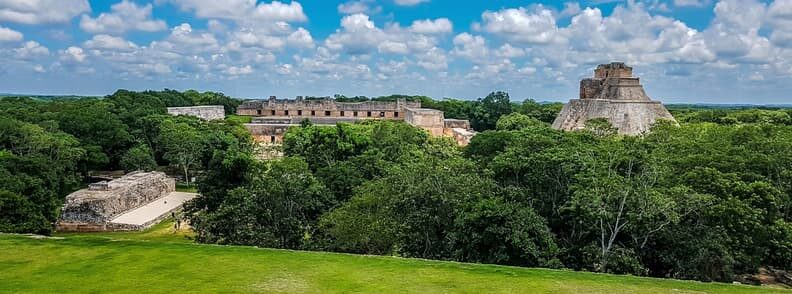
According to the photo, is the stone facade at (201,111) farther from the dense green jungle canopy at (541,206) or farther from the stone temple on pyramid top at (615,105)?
the stone temple on pyramid top at (615,105)

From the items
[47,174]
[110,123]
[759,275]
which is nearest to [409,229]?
[759,275]

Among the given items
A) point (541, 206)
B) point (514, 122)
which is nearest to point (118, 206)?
point (541, 206)

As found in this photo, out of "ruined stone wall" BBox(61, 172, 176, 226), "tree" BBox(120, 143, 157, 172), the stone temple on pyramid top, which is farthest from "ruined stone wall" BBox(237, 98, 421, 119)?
"ruined stone wall" BBox(61, 172, 176, 226)

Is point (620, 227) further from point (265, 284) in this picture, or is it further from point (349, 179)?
point (349, 179)

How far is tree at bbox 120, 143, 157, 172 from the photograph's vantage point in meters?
34.5

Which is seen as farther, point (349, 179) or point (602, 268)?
point (349, 179)

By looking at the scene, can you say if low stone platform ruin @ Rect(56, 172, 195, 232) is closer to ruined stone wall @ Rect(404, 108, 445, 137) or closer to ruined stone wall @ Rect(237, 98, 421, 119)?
ruined stone wall @ Rect(404, 108, 445, 137)

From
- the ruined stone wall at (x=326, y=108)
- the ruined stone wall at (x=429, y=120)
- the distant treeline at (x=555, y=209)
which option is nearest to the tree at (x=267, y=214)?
the distant treeline at (x=555, y=209)

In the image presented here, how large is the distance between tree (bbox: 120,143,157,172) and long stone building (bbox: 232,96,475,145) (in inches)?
462

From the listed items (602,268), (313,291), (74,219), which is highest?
(313,291)

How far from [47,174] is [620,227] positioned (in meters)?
22.8

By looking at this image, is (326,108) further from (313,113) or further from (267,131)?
(267,131)

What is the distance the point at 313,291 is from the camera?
8219 mm

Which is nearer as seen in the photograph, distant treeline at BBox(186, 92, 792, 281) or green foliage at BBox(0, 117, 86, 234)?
distant treeline at BBox(186, 92, 792, 281)
